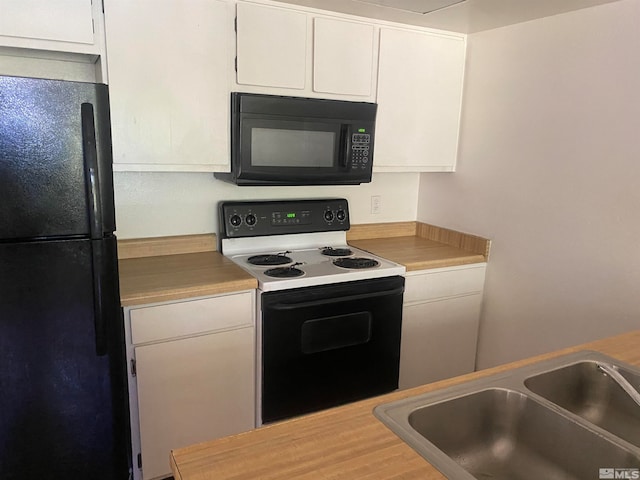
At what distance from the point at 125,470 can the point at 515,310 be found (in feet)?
6.04

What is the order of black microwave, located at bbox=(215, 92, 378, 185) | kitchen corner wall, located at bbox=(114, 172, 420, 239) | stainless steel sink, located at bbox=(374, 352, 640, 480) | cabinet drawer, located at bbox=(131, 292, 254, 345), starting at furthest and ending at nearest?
1. kitchen corner wall, located at bbox=(114, 172, 420, 239)
2. black microwave, located at bbox=(215, 92, 378, 185)
3. cabinet drawer, located at bbox=(131, 292, 254, 345)
4. stainless steel sink, located at bbox=(374, 352, 640, 480)

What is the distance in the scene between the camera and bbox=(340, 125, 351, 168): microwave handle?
231 centimetres

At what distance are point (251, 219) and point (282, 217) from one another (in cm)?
17

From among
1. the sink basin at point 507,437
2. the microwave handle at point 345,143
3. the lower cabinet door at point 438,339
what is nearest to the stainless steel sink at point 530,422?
the sink basin at point 507,437

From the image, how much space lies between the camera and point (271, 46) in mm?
2082

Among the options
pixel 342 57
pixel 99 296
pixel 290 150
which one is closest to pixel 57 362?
pixel 99 296

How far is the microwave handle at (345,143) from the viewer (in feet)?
7.59

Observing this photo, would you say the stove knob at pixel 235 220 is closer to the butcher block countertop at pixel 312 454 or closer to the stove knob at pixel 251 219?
the stove knob at pixel 251 219

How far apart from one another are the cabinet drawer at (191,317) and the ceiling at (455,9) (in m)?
1.29

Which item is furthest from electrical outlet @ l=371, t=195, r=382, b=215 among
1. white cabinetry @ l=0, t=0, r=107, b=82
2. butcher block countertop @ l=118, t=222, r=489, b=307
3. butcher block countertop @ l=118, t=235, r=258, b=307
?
white cabinetry @ l=0, t=0, r=107, b=82

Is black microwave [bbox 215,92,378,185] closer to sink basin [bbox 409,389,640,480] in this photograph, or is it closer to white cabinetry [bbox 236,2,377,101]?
white cabinetry [bbox 236,2,377,101]

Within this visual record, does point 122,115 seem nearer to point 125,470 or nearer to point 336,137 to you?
point 336,137

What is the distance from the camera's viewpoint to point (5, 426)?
1431mm
